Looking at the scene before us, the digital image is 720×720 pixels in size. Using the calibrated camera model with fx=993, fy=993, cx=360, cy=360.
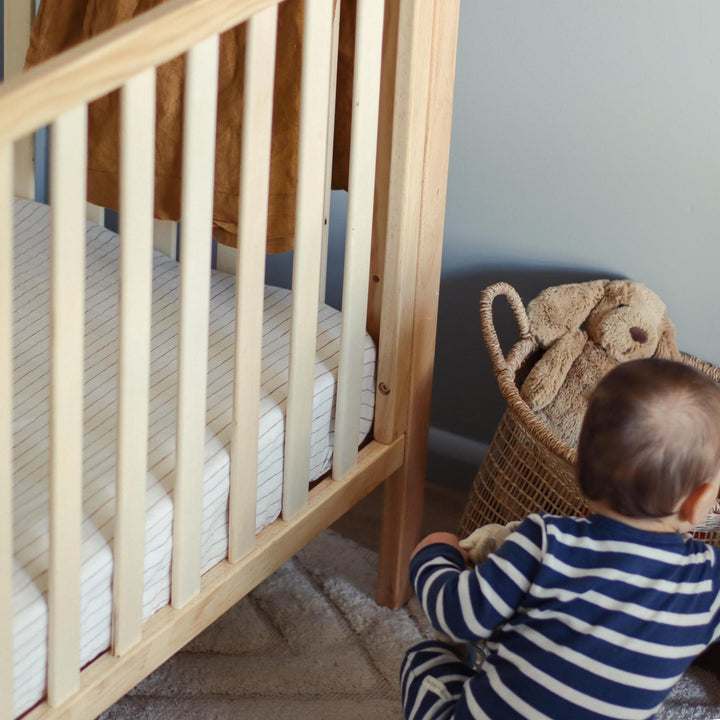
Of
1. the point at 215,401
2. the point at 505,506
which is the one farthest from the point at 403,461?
the point at 215,401

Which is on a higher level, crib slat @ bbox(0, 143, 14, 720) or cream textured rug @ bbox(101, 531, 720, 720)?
crib slat @ bbox(0, 143, 14, 720)

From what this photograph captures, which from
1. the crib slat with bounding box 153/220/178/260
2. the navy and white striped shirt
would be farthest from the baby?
the crib slat with bounding box 153/220/178/260

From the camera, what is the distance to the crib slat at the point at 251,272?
91 cm

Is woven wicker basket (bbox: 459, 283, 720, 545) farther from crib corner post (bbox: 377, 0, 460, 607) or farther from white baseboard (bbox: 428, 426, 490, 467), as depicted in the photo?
white baseboard (bbox: 428, 426, 490, 467)

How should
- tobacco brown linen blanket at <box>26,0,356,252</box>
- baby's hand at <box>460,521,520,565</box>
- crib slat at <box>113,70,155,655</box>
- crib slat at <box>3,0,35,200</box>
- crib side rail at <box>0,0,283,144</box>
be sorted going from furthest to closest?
crib slat at <box>3,0,35,200</box> → tobacco brown linen blanket at <box>26,0,356,252</box> → baby's hand at <box>460,521,520,565</box> → crib slat at <box>113,70,155,655</box> → crib side rail at <box>0,0,283,144</box>

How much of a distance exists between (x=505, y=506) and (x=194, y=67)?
780 millimetres

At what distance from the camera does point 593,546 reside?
0.88 metres

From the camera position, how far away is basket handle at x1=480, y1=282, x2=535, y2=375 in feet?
4.36

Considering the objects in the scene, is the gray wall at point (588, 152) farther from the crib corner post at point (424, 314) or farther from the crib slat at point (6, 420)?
the crib slat at point (6, 420)

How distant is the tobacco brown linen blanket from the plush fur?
14.7 inches

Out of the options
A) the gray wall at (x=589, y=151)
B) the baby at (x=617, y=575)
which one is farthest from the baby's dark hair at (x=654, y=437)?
the gray wall at (x=589, y=151)

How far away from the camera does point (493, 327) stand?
1.40m

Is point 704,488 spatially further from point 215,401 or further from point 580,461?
point 215,401

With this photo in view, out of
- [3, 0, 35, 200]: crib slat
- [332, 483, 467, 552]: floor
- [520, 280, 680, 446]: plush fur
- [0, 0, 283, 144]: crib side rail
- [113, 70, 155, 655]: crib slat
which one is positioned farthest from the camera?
[332, 483, 467, 552]: floor
